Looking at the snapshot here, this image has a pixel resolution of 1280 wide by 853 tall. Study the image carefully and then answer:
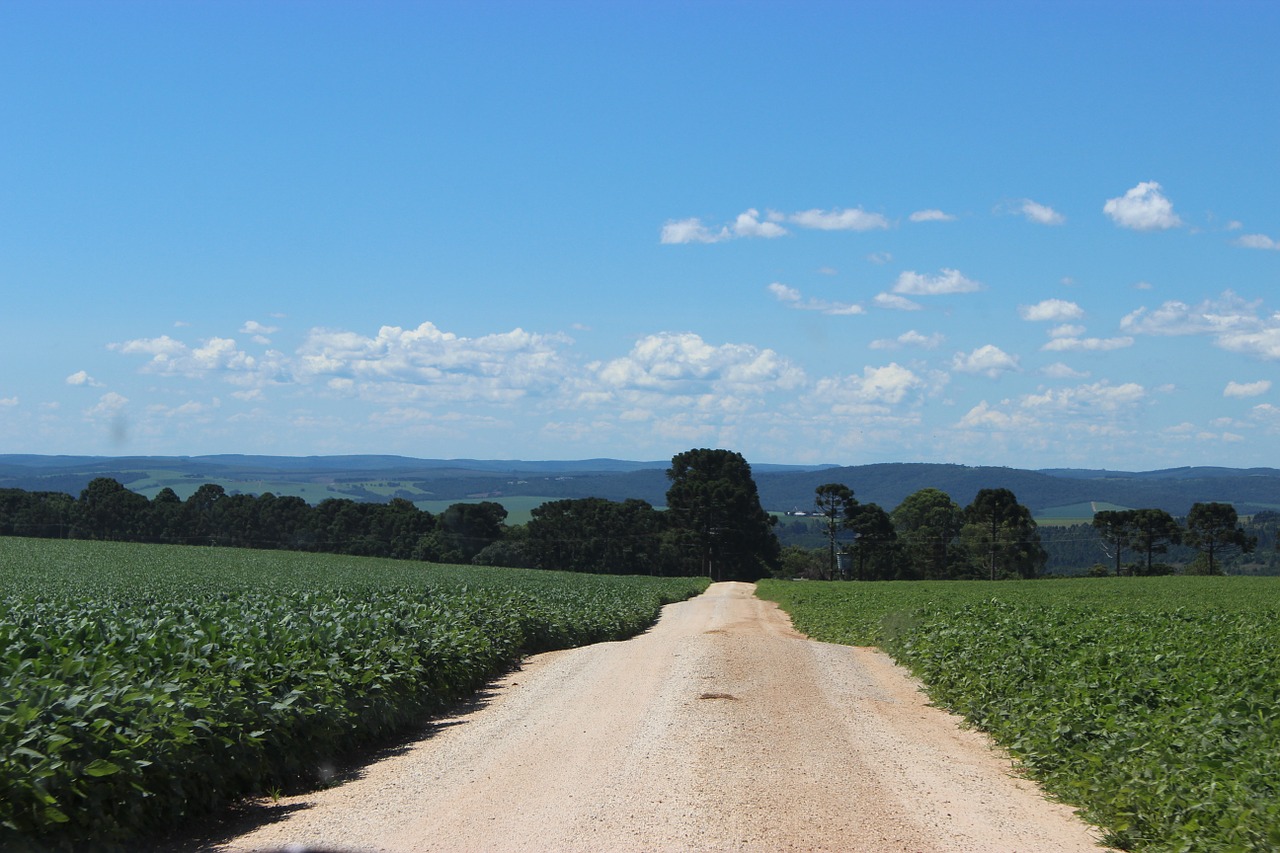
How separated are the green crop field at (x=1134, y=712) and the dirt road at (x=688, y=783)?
486mm

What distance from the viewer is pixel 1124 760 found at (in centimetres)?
916

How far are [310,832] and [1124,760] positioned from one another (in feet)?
22.5

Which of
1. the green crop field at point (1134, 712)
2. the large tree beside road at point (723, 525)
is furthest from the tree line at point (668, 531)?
the green crop field at point (1134, 712)

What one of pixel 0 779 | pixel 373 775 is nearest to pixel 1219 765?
pixel 373 775

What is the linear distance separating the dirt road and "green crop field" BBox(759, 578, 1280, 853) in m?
0.49

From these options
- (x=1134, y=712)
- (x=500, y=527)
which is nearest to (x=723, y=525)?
(x=500, y=527)

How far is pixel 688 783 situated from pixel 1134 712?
14.2 ft

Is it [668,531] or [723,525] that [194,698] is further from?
[723,525]

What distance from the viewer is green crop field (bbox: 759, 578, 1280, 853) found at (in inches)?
307

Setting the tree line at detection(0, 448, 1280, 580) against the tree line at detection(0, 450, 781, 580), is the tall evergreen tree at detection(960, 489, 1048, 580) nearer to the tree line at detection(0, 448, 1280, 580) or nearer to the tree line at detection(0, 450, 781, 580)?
the tree line at detection(0, 448, 1280, 580)

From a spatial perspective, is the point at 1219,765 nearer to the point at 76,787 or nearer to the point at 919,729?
the point at 919,729

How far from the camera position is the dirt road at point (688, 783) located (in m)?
8.41

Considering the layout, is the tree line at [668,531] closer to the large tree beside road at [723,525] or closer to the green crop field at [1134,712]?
the large tree beside road at [723,525]

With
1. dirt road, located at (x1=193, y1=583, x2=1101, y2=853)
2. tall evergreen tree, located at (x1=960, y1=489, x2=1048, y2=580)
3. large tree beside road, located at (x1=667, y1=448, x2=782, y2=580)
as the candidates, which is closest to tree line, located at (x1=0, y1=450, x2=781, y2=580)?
large tree beside road, located at (x1=667, y1=448, x2=782, y2=580)
